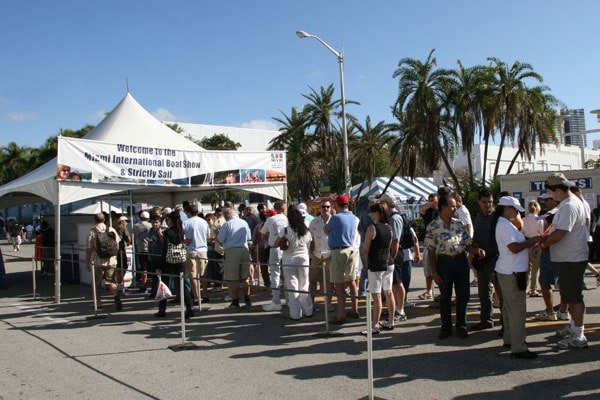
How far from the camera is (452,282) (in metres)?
6.98

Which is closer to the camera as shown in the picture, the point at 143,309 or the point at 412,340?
the point at 412,340

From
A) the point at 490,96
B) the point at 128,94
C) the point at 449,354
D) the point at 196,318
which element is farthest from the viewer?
the point at 490,96

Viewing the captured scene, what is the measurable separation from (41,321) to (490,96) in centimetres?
2598

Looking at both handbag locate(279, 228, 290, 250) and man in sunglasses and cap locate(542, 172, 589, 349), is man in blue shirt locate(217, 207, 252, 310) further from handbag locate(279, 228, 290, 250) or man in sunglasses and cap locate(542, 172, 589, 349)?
man in sunglasses and cap locate(542, 172, 589, 349)

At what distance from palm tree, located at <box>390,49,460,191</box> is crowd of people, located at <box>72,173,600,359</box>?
2101 centimetres

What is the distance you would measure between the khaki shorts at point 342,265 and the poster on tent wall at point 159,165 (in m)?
5.84

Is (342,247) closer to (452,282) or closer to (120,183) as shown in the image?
(452,282)

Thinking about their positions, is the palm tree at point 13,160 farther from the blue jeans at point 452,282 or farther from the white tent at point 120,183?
the blue jeans at point 452,282

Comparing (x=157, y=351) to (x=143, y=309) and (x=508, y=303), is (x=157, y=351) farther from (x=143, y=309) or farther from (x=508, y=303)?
(x=508, y=303)

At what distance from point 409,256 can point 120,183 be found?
6.64 meters

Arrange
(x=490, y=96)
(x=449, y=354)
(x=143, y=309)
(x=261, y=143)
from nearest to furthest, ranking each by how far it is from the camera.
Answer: (x=449, y=354) < (x=143, y=309) < (x=490, y=96) < (x=261, y=143)

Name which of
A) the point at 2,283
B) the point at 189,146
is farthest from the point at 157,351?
the point at 2,283

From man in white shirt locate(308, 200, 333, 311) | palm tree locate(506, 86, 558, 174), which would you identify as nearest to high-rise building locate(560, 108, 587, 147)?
palm tree locate(506, 86, 558, 174)

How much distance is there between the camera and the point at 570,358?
5863 millimetres
